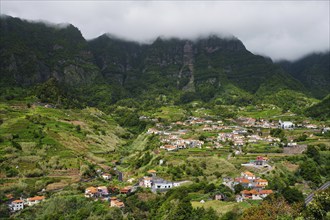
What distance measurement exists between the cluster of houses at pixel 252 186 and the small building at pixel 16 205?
4020 cm

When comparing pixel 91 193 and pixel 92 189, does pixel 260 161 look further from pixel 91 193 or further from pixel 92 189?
pixel 91 193

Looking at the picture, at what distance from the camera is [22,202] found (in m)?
65.0

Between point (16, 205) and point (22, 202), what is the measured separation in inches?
45.0

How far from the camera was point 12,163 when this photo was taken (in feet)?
268

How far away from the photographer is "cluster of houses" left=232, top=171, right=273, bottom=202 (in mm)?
58312

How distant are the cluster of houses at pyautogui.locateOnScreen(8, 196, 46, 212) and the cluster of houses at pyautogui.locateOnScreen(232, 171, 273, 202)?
3815 centimetres

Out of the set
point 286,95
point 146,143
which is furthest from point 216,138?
point 286,95

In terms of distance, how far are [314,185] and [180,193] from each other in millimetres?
28529

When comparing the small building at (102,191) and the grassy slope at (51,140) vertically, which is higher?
the grassy slope at (51,140)

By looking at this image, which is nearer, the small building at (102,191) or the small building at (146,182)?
the small building at (102,191)

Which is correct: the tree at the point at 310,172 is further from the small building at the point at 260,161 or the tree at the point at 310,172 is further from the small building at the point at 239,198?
the small building at the point at 239,198

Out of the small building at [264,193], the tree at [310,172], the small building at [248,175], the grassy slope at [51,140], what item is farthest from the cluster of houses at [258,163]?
the grassy slope at [51,140]

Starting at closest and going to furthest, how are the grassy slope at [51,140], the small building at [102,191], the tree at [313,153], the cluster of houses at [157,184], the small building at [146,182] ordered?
the small building at [102,191]
the cluster of houses at [157,184]
the small building at [146,182]
the tree at [313,153]
the grassy slope at [51,140]

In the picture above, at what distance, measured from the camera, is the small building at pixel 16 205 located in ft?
209
